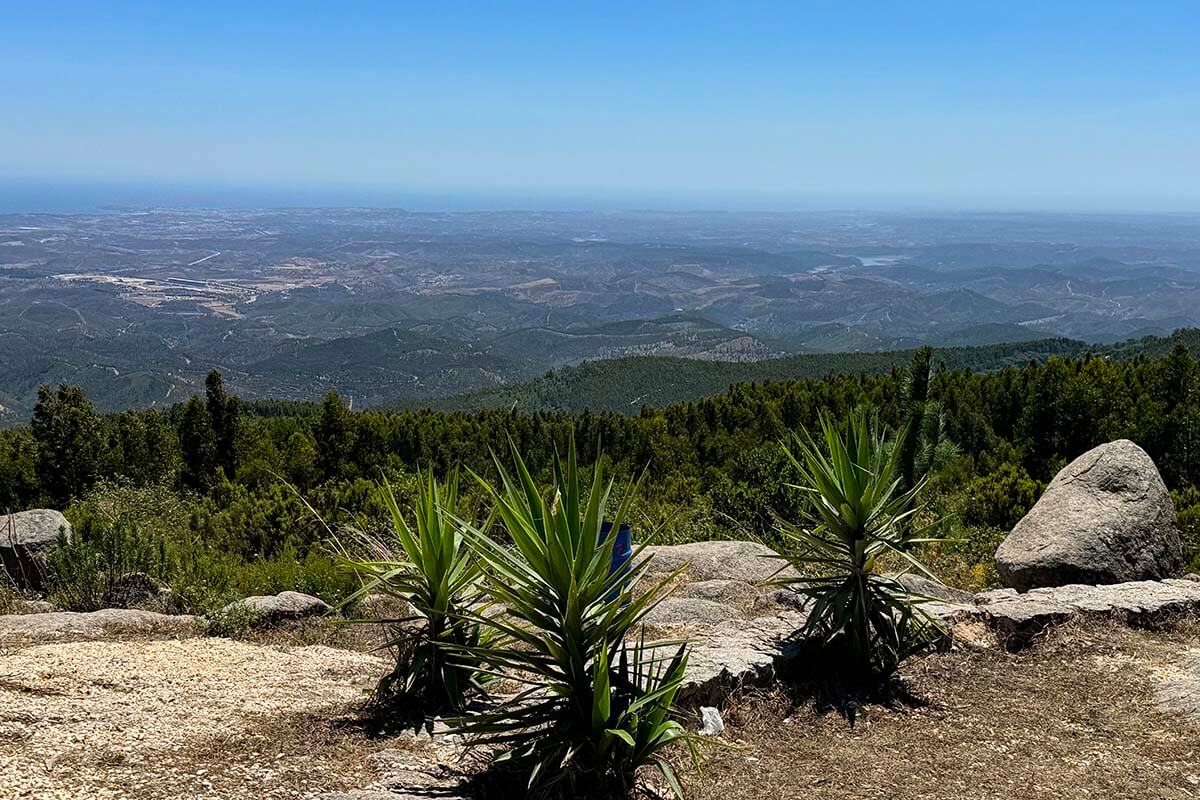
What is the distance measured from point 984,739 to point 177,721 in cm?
483

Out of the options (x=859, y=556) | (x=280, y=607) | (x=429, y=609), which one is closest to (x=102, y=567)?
(x=280, y=607)

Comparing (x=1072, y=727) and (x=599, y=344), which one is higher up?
(x=1072, y=727)

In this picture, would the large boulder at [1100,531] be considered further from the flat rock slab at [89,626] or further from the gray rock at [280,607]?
the flat rock slab at [89,626]

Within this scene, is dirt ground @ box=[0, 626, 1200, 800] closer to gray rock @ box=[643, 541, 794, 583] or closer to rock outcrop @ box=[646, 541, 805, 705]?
rock outcrop @ box=[646, 541, 805, 705]

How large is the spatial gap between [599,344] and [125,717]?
566 feet

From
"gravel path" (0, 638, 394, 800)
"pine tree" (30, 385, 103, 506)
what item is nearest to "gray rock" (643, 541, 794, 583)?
"gravel path" (0, 638, 394, 800)

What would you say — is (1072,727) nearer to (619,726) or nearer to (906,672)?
(906,672)

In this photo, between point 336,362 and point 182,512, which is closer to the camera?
point 182,512

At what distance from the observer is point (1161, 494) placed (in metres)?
9.31

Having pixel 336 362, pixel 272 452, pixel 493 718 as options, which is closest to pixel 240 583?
→ pixel 493 718

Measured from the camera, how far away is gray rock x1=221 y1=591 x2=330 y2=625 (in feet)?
23.7

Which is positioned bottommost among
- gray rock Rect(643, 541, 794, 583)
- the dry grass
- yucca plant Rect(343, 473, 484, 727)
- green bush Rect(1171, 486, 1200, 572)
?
gray rock Rect(643, 541, 794, 583)

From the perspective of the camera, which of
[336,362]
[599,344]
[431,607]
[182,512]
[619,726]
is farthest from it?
[599,344]

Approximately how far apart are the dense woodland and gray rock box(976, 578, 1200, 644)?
159 centimetres
